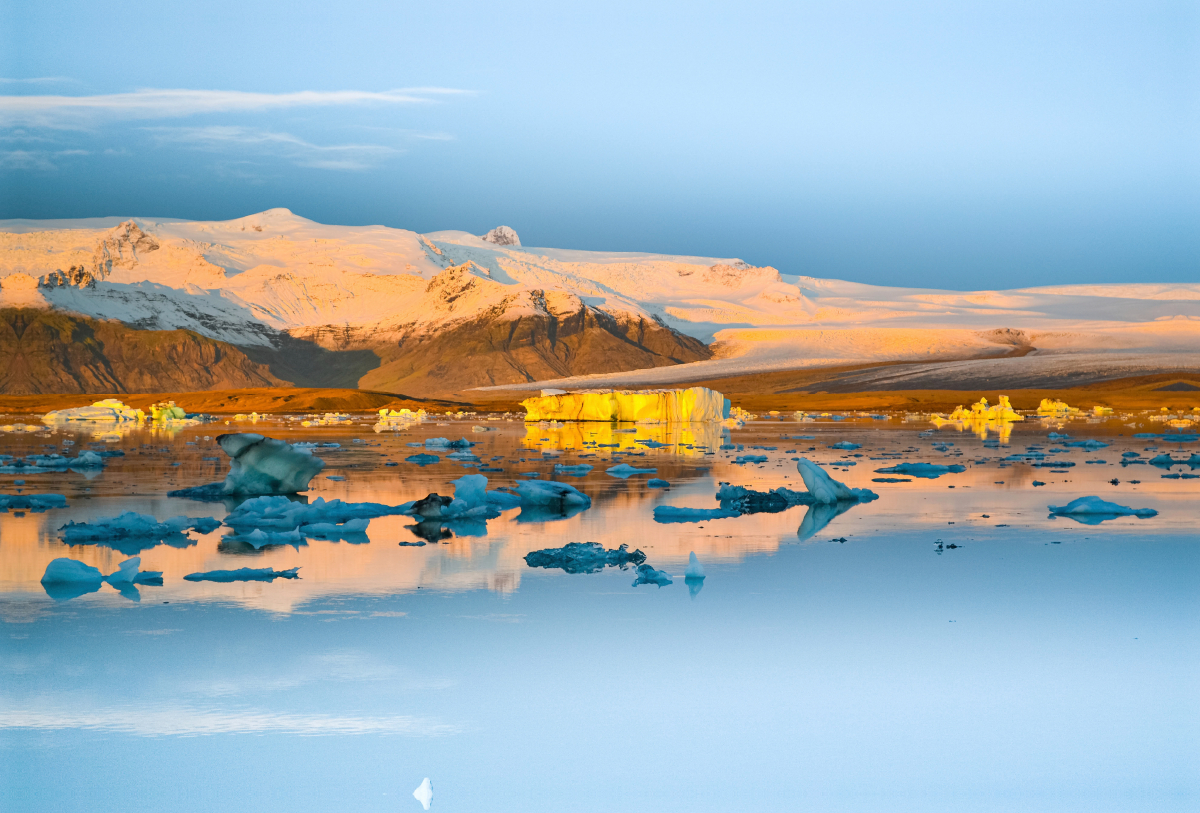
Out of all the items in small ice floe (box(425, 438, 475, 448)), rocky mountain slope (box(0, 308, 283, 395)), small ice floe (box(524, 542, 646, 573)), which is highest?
rocky mountain slope (box(0, 308, 283, 395))

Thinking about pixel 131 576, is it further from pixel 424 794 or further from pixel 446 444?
pixel 446 444

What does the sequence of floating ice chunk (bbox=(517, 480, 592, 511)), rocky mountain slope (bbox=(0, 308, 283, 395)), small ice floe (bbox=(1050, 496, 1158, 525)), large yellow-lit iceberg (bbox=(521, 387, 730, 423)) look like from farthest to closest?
rocky mountain slope (bbox=(0, 308, 283, 395)) < large yellow-lit iceberg (bbox=(521, 387, 730, 423)) < floating ice chunk (bbox=(517, 480, 592, 511)) < small ice floe (bbox=(1050, 496, 1158, 525))

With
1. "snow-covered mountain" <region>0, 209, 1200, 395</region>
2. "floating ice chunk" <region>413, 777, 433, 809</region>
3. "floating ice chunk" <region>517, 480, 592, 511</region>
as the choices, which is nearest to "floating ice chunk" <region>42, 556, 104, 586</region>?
"floating ice chunk" <region>413, 777, 433, 809</region>

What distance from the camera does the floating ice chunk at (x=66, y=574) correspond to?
8.88 metres

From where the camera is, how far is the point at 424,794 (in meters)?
4.75

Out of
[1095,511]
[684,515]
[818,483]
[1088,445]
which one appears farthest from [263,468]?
[1088,445]

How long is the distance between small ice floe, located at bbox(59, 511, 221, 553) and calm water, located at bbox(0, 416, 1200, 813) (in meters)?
0.23

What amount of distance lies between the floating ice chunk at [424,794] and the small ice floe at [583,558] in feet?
16.1

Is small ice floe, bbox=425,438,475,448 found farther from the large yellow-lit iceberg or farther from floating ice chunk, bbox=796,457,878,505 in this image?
the large yellow-lit iceberg

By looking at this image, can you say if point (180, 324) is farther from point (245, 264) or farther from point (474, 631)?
point (474, 631)

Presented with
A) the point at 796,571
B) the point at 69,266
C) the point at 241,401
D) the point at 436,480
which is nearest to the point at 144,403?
the point at 241,401

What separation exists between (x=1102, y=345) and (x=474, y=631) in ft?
476

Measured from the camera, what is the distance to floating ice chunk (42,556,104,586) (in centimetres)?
888

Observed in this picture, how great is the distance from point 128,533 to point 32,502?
393 cm
